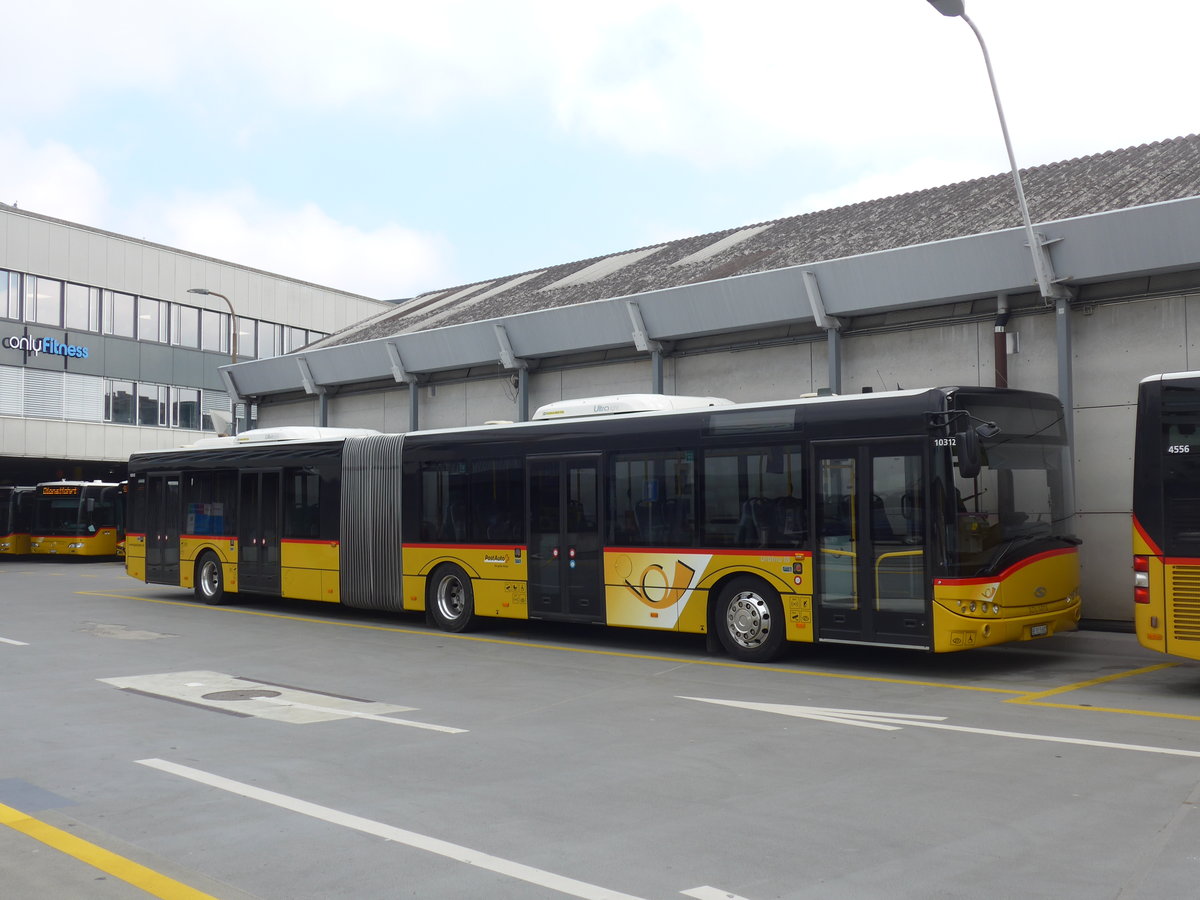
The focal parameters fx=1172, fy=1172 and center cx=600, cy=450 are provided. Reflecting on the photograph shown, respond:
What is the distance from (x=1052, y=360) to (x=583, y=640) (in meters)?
7.78

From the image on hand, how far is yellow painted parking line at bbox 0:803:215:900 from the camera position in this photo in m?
5.32

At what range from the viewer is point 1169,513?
421 inches

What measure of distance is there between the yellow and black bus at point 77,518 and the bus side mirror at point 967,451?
118ft

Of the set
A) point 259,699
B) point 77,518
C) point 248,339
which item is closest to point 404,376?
point 259,699

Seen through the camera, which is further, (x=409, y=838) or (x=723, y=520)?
(x=723, y=520)

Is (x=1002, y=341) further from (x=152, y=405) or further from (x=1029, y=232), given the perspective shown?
(x=152, y=405)

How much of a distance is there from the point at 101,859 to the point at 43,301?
43.5m

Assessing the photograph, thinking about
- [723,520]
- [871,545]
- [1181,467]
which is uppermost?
[1181,467]

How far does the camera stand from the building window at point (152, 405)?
48.4 meters

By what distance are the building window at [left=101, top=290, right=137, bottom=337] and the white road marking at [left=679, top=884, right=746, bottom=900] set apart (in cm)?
4686

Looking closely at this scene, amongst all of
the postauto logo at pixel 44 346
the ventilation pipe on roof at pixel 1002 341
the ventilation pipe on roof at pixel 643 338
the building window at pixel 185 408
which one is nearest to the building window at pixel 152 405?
the building window at pixel 185 408

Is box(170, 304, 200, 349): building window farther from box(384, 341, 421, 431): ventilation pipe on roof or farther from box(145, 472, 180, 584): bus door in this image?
box(145, 472, 180, 584): bus door

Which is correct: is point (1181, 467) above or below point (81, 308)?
below

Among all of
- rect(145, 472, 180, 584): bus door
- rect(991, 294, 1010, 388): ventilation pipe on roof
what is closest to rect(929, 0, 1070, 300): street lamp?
rect(991, 294, 1010, 388): ventilation pipe on roof
